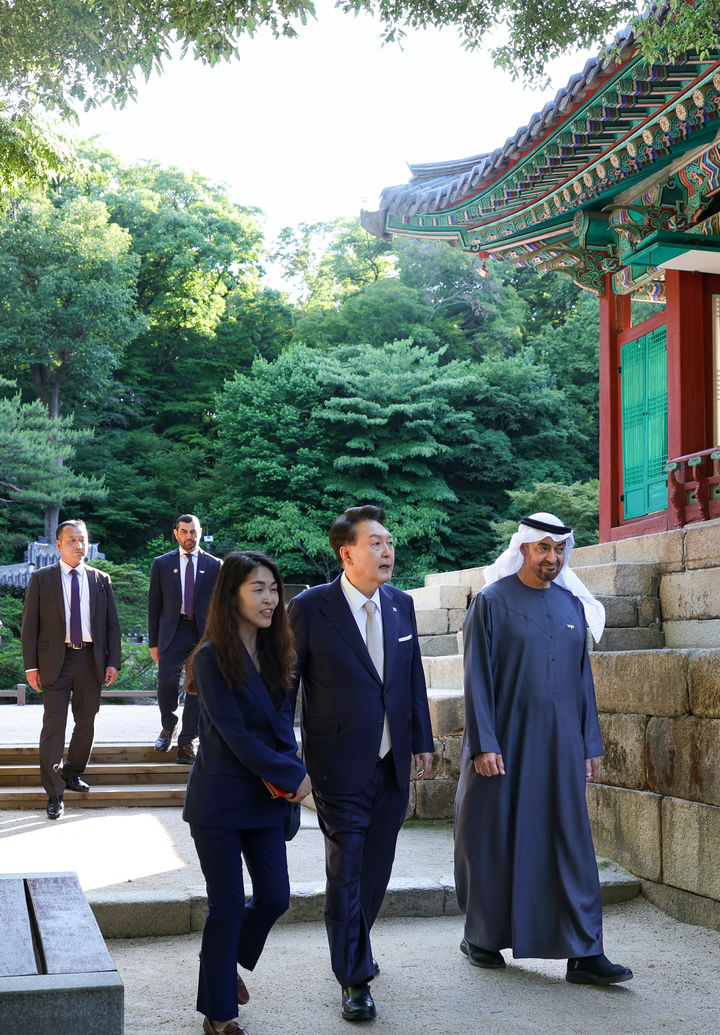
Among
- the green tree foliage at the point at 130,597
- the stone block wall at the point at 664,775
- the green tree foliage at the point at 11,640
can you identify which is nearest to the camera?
the stone block wall at the point at 664,775

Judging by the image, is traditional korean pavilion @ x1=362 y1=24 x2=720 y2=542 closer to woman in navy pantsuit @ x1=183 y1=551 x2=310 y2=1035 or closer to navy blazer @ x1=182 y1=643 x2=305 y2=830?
woman in navy pantsuit @ x1=183 y1=551 x2=310 y2=1035

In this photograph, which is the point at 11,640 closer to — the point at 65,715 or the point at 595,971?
the point at 65,715

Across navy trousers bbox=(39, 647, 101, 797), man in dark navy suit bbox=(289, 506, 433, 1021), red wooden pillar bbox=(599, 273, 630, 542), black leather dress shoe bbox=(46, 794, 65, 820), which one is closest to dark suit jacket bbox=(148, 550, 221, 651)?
navy trousers bbox=(39, 647, 101, 797)

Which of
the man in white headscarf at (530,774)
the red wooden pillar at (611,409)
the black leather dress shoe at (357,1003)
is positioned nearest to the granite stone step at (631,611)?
the red wooden pillar at (611,409)

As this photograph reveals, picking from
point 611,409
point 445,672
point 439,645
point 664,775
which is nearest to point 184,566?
point 445,672

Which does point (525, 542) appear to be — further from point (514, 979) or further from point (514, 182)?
point (514, 182)

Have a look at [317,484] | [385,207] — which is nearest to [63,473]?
[317,484]

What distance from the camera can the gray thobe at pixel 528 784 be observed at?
4027mm

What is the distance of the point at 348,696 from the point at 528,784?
810mm

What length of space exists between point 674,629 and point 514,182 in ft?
13.2

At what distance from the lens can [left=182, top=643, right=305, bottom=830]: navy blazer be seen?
3.35 meters

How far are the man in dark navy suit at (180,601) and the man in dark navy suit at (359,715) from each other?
12.3 feet

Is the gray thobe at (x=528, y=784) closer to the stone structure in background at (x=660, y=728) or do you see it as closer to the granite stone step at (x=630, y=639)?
the stone structure in background at (x=660, y=728)

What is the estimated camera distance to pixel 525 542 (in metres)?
4.37
